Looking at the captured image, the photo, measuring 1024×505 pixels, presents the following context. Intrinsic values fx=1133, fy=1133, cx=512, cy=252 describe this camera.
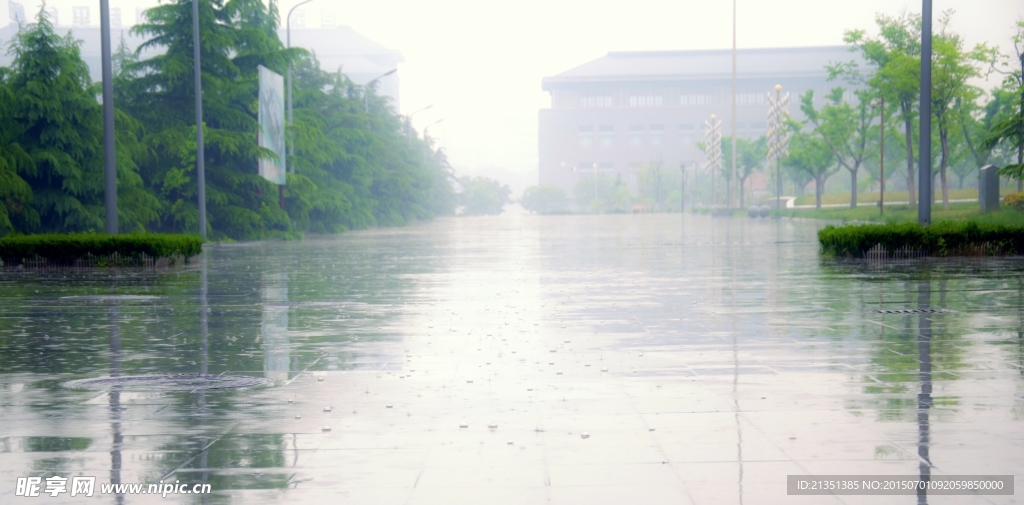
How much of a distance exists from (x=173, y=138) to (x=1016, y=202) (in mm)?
32472

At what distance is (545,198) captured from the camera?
7298 inches

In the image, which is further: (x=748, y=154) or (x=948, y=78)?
(x=748, y=154)

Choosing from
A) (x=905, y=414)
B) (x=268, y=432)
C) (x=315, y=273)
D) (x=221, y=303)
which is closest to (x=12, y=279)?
(x=315, y=273)

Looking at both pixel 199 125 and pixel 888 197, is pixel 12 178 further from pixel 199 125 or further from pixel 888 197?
pixel 888 197

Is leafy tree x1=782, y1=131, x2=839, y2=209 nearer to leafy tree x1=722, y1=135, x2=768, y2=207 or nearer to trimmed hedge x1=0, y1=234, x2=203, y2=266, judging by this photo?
leafy tree x1=722, y1=135, x2=768, y2=207

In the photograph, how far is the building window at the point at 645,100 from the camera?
19200 cm

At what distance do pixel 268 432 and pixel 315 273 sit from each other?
16760mm

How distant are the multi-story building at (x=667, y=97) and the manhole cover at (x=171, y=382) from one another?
572ft

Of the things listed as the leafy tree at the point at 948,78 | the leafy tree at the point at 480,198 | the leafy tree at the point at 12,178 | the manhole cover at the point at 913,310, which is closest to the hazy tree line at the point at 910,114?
the leafy tree at the point at 948,78

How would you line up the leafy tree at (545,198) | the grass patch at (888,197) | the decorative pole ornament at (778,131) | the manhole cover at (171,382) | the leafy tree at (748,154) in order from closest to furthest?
the manhole cover at (171,382), the grass patch at (888,197), the decorative pole ornament at (778,131), the leafy tree at (748,154), the leafy tree at (545,198)

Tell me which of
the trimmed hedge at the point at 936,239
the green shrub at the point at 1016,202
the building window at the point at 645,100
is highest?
the building window at the point at 645,100

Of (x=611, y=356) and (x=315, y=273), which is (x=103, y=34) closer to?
(x=315, y=273)

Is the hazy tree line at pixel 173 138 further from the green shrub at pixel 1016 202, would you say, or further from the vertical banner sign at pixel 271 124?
the green shrub at pixel 1016 202

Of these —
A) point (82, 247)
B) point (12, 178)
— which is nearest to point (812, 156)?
point (12, 178)
